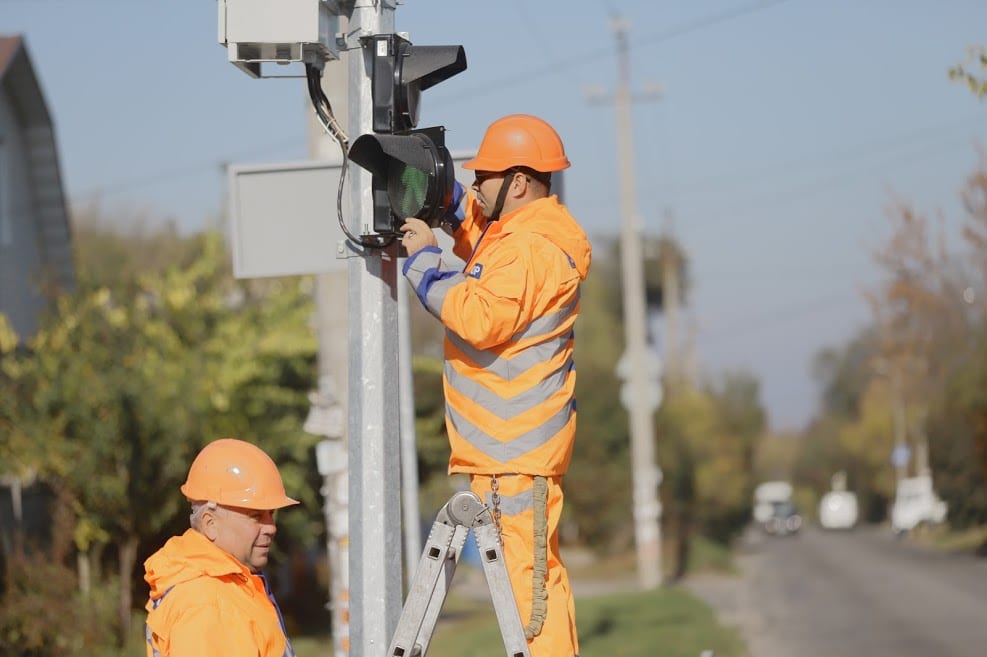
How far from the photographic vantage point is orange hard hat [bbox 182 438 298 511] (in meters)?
4.50

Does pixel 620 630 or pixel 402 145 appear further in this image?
pixel 620 630

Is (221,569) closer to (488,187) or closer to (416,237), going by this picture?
(416,237)

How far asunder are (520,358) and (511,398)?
143 millimetres

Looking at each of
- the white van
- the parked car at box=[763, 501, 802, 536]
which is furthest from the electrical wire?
the parked car at box=[763, 501, 802, 536]

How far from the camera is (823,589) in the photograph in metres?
28.4

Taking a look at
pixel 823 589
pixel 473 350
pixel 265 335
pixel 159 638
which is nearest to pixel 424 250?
pixel 473 350

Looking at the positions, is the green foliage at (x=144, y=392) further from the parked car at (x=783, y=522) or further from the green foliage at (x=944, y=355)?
the parked car at (x=783, y=522)

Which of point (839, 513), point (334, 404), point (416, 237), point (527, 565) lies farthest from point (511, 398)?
point (839, 513)

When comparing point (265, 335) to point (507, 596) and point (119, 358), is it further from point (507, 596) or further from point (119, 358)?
point (507, 596)

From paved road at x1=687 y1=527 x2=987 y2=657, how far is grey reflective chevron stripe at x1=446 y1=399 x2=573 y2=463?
37.6 ft

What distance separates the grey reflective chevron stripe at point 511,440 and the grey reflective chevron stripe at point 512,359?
20cm

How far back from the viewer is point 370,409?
18.0ft

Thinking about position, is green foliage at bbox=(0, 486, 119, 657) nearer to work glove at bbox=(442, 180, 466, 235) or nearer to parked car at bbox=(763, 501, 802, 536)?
work glove at bbox=(442, 180, 466, 235)

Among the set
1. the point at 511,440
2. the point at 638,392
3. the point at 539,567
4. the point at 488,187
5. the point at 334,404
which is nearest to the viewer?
the point at 539,567
